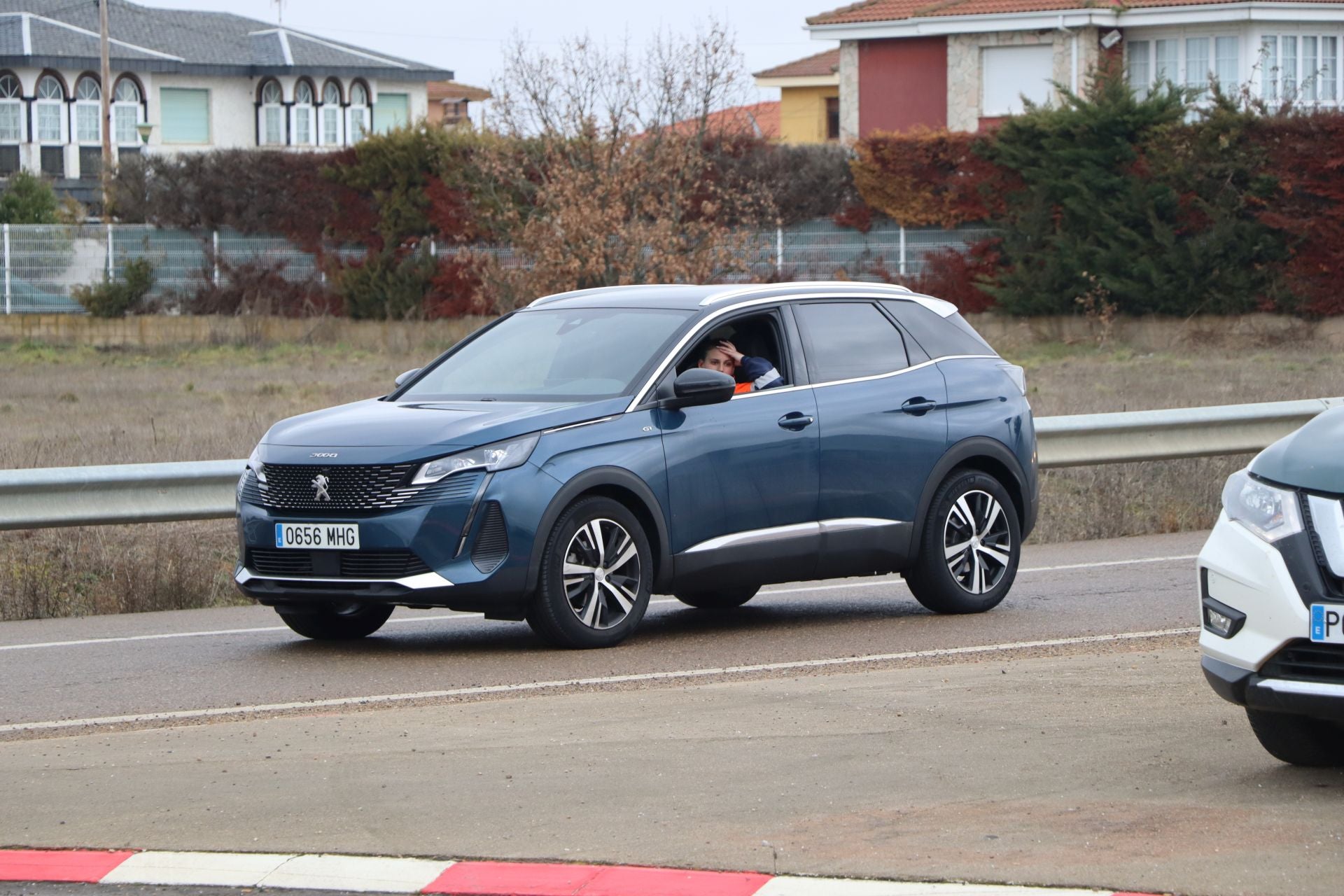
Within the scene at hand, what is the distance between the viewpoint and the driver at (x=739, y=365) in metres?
10.1

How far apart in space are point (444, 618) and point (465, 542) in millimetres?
2373

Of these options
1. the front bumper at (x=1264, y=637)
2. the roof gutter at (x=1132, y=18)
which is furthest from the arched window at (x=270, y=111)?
the front bumper at (x=1264, y=637)

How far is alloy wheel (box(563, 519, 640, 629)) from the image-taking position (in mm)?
9258

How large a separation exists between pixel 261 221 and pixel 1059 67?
19495 mm

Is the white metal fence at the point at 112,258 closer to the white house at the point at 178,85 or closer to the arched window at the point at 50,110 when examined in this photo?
the white house at the point at 178,85

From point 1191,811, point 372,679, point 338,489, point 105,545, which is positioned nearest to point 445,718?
point 372,679

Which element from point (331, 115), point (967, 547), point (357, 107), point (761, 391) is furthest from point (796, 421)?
point (357, 107)

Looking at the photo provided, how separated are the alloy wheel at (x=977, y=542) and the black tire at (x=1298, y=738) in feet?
13.2

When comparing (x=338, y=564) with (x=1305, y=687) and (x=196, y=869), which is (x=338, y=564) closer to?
(x=196, y=869)

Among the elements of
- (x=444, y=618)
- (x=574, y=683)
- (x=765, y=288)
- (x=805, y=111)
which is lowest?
(x=444, y=618)

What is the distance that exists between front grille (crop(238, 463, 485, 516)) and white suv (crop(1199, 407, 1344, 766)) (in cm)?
372

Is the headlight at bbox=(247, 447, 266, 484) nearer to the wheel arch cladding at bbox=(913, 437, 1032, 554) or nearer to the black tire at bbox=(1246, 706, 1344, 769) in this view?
the wheel arch cladding at bbox=(913, 437, 1032, 554)

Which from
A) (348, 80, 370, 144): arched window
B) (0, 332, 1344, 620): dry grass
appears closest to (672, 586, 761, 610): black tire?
(0, 332, 1344, 620): dry grass

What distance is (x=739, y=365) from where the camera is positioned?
33.5 ft
